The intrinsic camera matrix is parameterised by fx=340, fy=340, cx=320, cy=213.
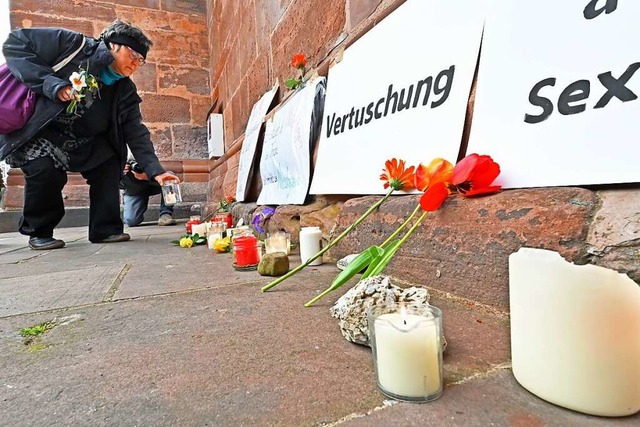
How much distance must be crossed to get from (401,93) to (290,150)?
75cm

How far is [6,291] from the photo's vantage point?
902 millimetres

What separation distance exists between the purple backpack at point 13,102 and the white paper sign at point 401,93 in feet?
4.57

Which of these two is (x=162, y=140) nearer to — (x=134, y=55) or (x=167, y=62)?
(x=167, y=62)

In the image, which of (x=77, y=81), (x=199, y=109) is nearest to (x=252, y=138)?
(x=77, y=81)

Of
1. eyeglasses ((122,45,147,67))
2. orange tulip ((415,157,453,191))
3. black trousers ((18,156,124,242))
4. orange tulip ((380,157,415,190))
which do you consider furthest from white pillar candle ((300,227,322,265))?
black trousers ((18,156,124,242))

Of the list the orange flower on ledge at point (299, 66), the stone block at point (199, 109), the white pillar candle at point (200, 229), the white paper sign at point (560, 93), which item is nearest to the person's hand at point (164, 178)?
the white pillar candle at point (200, 229)

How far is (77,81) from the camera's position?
4.94 feet

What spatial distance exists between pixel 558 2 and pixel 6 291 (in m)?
1.36

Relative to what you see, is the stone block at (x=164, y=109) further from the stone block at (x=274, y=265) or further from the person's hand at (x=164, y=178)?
the stone block at (x=274, y=265)

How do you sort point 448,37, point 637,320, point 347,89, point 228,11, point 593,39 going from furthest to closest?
point 228,11 → point 347,89 → point 448,37 → point 593,39 → point 637,320

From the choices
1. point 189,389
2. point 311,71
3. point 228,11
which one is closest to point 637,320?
point 189,389

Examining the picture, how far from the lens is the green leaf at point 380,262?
561 millimetres

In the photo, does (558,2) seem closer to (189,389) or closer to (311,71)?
(189,389)

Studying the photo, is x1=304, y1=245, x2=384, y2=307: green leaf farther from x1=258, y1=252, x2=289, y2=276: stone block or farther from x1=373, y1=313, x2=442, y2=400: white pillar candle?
x1=258, y1=252, x2=289, y2=276: stone block
